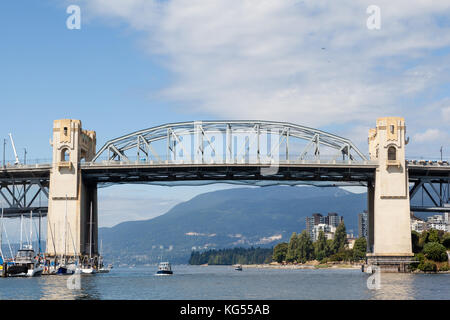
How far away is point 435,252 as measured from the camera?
396 feet

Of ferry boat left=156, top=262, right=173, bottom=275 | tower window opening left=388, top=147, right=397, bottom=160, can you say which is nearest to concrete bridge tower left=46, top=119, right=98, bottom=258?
ferry boat left=156, top=262, right=173, bottom=275

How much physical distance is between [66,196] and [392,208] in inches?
2003

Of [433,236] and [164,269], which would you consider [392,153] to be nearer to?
[433,236]

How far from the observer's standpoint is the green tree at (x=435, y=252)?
395 feet

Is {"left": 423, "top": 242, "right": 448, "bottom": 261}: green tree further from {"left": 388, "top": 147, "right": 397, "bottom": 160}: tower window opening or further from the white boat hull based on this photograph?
the white boat hull

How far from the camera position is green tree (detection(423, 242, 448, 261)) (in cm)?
12047

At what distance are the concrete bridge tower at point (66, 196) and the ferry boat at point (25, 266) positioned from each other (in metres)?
4.34

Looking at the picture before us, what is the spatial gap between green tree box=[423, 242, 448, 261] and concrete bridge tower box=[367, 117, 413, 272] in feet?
40.0

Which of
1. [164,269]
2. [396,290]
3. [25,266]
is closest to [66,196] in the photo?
[25,266]

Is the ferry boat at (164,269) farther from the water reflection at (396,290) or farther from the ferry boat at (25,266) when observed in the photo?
the water reflection at (396,290)

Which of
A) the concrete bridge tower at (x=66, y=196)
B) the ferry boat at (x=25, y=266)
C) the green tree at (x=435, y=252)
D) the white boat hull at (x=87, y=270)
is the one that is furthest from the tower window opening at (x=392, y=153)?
the ferry boat at (x=25, y=266)
